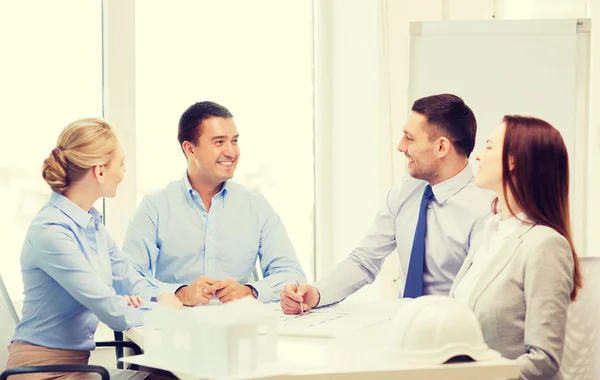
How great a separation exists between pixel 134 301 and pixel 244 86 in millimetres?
2021

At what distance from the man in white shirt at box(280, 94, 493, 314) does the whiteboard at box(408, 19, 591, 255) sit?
0.87 metres

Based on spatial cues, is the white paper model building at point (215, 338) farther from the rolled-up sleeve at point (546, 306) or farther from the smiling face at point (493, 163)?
the smiling face at point (493, 163)

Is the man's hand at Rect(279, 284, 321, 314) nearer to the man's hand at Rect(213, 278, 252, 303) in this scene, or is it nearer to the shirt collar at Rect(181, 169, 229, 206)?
the man's hand at Rect(213, 278, 252, 303)

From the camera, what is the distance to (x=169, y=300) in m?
2.67

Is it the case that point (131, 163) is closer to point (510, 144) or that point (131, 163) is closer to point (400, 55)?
point (400, 55)

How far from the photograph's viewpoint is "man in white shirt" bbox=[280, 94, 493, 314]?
2805mm

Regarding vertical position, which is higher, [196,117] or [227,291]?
[196,117]

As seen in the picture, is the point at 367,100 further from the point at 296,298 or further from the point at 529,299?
the point at 529,299

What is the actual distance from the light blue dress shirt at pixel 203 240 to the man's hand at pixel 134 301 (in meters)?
0.42

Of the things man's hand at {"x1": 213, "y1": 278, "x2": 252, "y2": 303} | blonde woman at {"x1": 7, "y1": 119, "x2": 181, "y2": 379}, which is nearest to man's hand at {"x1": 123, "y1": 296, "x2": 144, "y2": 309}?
blonde woman at {"x1": 7, "y1": 119, "x2": 181, "y2": 379}

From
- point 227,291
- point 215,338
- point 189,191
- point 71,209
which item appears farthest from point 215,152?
point 215,338

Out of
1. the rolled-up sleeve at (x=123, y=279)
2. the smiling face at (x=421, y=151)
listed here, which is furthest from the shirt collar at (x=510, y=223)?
the rolled-up sleeve at (x=123, y=279)

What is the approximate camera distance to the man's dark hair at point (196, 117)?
131 inches

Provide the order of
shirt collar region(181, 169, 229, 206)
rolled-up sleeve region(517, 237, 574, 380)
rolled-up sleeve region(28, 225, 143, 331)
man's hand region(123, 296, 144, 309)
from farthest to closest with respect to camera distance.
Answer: shirt collar region(181, 169, 229, 206)
man's hand region(123, 296, 144, 309)
rolled-up sleeve region(28, 225, 143, 331)
rolled-up sleeve region(517, 237, 574, 380)
